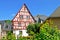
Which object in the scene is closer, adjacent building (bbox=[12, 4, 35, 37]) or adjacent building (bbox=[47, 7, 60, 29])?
adjacent building (bbox=[47, 7, 60, 29])

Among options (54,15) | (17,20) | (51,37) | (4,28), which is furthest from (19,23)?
(51,37)

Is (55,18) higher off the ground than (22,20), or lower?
lower

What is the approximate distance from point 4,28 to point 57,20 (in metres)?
25.8

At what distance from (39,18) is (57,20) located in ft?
96.4

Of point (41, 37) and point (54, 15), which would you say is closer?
point (41, 37)

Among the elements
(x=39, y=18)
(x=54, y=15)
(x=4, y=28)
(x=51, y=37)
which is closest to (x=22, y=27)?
(x=4, y=28)

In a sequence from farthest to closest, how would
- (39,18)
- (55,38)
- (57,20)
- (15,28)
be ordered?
1. (39,18)
2. (15,28)
3. (57,20)
4. (55,38)

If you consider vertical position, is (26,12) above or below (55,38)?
above

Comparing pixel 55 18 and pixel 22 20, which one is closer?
pixel 55 18

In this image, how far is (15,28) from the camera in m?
51.6

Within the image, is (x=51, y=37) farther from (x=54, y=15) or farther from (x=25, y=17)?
(x=25, y=17)

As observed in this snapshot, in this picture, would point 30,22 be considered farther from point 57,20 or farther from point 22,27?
point 57,20

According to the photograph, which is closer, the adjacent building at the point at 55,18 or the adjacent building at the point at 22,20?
the adjacent building at the point at 55,18

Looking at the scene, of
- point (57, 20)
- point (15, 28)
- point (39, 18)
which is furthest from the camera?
point (39, 18)
